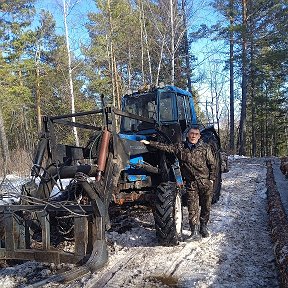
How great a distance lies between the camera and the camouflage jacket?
6.23 meters

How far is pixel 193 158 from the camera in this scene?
20.5 ft

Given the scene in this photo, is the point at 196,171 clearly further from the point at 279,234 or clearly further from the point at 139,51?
the point at 139,51

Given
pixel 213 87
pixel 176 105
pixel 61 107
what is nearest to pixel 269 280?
pixel 176 105

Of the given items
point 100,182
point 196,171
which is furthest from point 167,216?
point 100,182

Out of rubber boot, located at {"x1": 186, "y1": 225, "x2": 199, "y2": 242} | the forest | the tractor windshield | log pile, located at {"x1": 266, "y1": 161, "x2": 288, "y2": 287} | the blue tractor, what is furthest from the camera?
the forest

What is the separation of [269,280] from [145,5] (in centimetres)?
2316

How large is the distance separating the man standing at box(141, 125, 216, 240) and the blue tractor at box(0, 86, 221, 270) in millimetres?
199

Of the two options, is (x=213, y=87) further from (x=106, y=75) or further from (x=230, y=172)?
(x=230, y=172)

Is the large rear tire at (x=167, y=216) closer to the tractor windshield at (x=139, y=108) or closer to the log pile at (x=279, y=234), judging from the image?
the log pile at (x=279, y=234)

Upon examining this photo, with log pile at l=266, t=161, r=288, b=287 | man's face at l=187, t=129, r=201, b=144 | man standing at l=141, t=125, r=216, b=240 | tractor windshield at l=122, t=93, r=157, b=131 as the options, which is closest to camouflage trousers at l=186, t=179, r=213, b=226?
man standing at l=141, t=125, r=216, b=240

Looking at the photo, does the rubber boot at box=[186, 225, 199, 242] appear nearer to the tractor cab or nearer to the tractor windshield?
the tractor cab

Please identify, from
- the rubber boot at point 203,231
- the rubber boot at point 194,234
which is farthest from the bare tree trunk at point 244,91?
the rubber boot at point 194,234

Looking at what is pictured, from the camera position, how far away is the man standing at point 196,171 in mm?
6234

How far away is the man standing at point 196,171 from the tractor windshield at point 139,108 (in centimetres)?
130
